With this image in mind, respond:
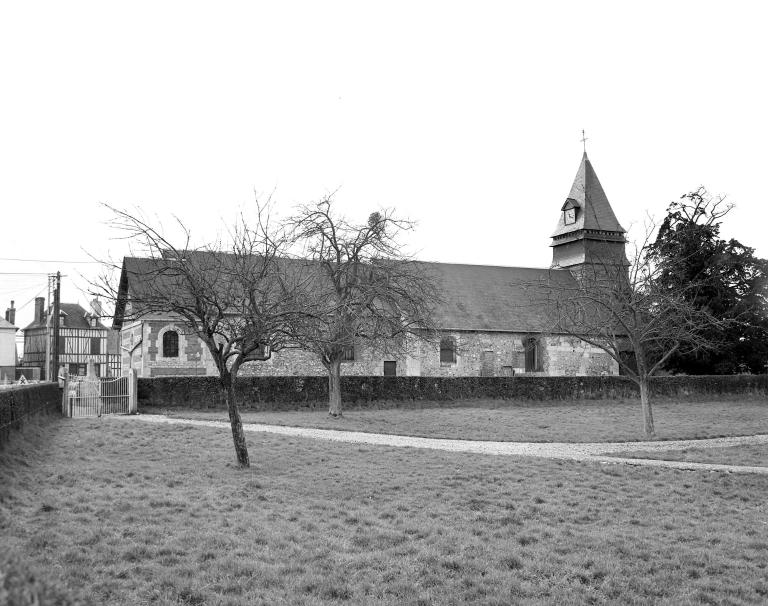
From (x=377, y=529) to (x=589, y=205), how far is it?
1611 inches

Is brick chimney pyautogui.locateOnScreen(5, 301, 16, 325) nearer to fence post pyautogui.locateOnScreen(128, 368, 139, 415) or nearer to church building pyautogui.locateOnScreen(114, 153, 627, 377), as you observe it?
church building pyautogui.locateOnScreen(114, 153, 627, 377)

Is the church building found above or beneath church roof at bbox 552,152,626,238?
beneath

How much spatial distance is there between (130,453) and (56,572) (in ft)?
26.6

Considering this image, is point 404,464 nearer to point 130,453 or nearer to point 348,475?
point 348,475

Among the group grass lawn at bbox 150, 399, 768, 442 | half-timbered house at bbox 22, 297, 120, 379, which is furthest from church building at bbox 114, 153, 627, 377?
half-timbered house at bbox 22, 297, 120, 379

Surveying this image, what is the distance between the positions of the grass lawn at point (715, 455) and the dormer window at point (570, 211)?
31.3 m

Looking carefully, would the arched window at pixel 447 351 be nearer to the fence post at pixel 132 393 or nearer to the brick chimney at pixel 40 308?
the fence post at pixel 132 393

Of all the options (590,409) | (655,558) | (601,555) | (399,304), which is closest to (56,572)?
(601,555)

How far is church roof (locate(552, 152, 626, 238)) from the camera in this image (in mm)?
46312

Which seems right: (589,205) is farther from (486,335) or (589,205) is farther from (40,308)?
(40,308)

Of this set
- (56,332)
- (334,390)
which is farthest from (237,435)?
(56,332)

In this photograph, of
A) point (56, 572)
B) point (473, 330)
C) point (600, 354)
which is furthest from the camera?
point (600, 354)

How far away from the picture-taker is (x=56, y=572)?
6.29 meters

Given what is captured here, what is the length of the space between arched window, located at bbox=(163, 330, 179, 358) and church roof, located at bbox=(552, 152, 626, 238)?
83.9 ft
